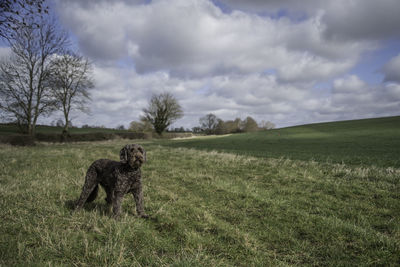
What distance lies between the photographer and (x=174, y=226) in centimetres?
404

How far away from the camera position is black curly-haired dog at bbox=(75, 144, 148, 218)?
418cm

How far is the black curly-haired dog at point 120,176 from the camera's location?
13.7 feet

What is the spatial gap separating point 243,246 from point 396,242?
8.71 feet

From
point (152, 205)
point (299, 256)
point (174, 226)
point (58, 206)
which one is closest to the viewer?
point (299, 256)

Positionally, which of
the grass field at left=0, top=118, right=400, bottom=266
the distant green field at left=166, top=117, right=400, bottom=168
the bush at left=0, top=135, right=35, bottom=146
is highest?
the bush at left=0, top=135, right=35, bottom=146

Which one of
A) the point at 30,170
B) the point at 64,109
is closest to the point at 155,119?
the point at 64,109

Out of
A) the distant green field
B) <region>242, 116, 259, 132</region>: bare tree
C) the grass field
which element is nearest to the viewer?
the grass field

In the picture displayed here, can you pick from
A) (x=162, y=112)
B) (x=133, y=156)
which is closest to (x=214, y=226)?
(x=133, y=156)

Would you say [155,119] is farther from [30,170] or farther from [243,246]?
[243,246]

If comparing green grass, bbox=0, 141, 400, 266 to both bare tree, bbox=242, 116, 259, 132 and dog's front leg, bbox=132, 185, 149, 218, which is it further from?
bare tree, bbox=242, 116, 259, 132

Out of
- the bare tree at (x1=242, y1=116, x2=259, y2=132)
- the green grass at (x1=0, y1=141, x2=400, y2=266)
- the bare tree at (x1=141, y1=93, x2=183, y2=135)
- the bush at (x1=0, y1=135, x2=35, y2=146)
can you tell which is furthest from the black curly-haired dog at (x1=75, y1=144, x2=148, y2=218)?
the bare tree at (x1=242, y1=116, x2=259, y2=132)

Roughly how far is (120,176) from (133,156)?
517 mm

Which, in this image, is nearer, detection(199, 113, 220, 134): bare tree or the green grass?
the green grass

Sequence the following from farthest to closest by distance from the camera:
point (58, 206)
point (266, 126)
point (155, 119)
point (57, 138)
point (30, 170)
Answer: point (266, 126), point (155, 119), point (57, 138), point (30, 170), point (58, 206)
